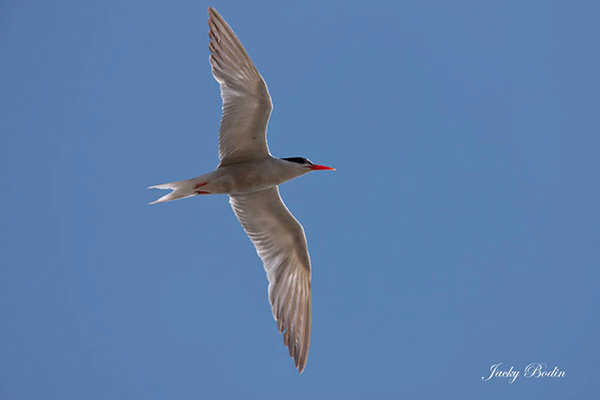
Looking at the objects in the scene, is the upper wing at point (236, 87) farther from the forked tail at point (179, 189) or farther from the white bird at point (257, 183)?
the forked tail at point (179, 189)

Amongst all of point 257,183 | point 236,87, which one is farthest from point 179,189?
point 236,87

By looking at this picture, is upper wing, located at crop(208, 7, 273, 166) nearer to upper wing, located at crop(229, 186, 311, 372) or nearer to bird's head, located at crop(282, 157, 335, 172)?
bird's head, located at crop(282, 157, 335, 172)

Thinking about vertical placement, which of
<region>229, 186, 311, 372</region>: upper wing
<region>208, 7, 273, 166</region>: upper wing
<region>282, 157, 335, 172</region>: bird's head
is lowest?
<region>229, 186, 311, 372</region>: upper wing

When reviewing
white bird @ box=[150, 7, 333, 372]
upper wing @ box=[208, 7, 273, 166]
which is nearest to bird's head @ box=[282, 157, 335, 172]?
white bird @ box=[150, 7, 333, 372]

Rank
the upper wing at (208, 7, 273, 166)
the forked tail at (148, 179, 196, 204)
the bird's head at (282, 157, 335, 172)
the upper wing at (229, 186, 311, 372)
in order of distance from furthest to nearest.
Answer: the upper wing at (229, 186, 311, 372) → the bird's head at (282, 157, 335, 172) → the forked tail at (148, 179, 196, 204) → the upper wing at (208, 7, 273, 166)

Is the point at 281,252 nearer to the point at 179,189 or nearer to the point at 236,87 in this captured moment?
the point at 179,189

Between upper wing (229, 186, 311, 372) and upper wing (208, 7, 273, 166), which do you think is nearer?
upper wing (208, 7, 273, 166)

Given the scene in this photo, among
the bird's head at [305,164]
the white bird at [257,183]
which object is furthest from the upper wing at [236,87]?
the bird's head at [305,164]

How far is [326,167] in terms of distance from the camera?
7469 mm

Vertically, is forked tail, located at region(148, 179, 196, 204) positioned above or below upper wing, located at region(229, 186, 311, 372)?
above

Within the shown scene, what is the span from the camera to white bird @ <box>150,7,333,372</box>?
7008 millimetres

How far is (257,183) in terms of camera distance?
741 centimetres

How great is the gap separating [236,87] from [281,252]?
7.44 ft

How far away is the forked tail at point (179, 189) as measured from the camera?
7.15 meters
